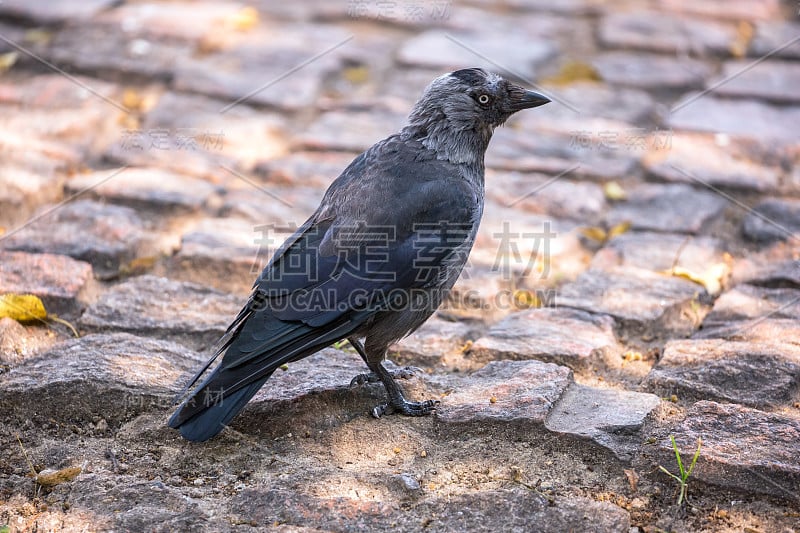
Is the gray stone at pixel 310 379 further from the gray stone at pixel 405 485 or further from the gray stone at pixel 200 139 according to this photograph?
the gray stone at pixel 200 139

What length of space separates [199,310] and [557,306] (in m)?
1.68

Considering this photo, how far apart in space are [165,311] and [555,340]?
1765 mm

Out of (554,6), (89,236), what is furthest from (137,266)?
(554,6)

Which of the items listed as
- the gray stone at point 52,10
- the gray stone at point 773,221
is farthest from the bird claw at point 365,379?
the gray stone at point 52,10

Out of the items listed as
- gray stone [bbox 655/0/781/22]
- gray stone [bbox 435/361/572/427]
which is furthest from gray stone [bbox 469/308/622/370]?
Result: gray stone [bbox 655/0/781/22]

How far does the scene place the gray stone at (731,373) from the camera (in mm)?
3418

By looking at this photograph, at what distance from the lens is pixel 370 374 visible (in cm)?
366

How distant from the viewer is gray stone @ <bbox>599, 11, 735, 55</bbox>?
7109 millimetres

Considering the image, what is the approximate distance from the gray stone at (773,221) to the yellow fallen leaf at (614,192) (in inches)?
27.9

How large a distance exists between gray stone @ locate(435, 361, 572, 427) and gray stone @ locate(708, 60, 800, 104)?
374cm

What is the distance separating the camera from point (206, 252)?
4.52m

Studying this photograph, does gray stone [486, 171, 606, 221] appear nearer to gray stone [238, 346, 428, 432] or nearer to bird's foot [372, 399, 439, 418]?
gray stone [238, 346, 428, 432]

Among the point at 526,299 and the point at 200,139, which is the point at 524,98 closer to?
the point at 526,299

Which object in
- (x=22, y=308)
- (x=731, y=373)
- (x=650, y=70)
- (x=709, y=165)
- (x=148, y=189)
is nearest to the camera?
(x=731, y=373)
